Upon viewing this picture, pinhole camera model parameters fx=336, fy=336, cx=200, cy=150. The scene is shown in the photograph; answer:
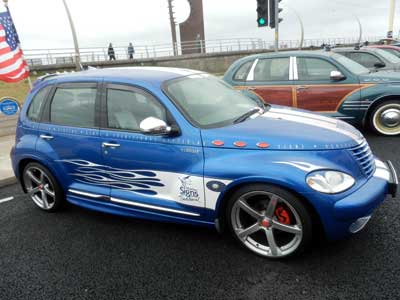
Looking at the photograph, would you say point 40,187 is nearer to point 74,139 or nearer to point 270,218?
point 74,139

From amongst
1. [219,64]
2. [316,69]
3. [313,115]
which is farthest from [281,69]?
[219,64]

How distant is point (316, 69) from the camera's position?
664 cm

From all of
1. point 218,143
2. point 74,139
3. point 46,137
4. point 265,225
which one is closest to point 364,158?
point 265,225

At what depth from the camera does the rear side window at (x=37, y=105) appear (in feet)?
12.8

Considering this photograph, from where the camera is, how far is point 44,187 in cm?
405

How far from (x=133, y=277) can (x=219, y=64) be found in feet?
94.4

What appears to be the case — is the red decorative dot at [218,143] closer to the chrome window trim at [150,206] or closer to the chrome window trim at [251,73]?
the chrome window trim at [150,206]

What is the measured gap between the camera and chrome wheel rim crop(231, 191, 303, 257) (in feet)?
8.91

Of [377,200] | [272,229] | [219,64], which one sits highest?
[377,200]

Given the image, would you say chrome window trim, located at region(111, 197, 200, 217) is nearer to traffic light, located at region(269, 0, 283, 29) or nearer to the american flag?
the american flag

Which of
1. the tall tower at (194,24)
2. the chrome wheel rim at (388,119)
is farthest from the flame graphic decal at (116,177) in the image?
the tall tower at (194,24)

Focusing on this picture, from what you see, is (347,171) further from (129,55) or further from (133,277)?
(129,55)

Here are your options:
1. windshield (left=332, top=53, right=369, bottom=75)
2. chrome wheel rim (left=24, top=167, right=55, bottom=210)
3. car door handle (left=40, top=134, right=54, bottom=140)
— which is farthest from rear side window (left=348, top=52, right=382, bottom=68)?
chrome wheel rim (left=24, top=167, right=55, bottom=210)

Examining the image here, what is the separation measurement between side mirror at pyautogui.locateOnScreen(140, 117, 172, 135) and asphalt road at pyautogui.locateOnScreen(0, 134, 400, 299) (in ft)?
3.66
